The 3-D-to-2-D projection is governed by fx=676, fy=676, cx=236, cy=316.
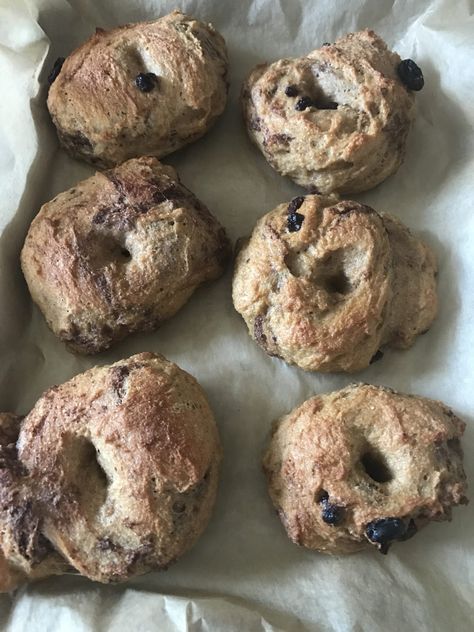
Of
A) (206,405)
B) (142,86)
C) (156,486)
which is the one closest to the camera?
(156,486)

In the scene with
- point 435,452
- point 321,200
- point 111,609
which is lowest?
point 111,609

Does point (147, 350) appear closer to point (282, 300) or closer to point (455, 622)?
point (282, 300)

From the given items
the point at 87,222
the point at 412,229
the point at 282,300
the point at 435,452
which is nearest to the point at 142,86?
the point at 87,222

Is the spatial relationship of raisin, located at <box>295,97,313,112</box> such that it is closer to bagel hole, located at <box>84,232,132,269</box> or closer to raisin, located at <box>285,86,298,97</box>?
raisin, located at <box>285,86,298,97</box>

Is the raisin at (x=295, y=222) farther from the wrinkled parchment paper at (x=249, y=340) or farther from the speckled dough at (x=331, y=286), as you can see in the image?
the wrinkled parchment paper at (x=249, y=340)

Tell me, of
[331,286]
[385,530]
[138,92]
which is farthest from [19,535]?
[138,92]

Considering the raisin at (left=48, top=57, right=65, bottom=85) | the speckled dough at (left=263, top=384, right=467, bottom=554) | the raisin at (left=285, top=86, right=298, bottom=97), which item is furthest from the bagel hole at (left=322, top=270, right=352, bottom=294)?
the raisin at (left=48, top=57, right=65, bottom=85)
